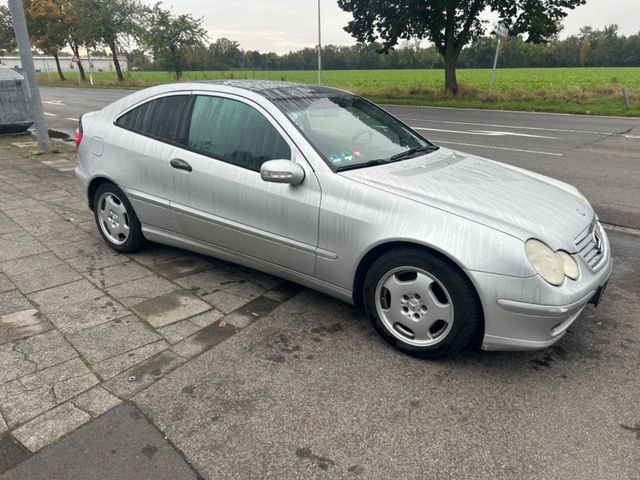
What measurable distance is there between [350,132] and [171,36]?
39.3 metres

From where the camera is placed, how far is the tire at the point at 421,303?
104 inches

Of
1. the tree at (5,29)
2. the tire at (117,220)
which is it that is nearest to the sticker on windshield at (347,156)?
the tire at (117,220)

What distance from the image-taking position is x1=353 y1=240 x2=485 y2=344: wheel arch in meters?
2.62

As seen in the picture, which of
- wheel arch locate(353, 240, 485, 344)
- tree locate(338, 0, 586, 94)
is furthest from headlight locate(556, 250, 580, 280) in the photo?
tree locate(338, 0, 586, 94)

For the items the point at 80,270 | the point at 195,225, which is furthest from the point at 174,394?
the point at 80,270

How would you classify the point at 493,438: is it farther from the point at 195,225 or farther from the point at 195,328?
the point at 195,225

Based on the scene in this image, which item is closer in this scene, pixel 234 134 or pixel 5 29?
pixel 234 134

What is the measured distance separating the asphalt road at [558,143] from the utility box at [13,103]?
1.43 metres

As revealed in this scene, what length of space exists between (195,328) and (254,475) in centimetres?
135

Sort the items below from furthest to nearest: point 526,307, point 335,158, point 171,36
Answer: point 171,36
point 335,158
point 526,307

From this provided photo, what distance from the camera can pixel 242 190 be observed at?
11.2 feet

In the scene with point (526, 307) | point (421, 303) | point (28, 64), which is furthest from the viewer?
point (28, 64)

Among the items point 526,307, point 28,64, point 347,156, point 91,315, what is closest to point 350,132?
point 347,156

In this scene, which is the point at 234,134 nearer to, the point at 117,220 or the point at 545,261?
the point at 117,220
